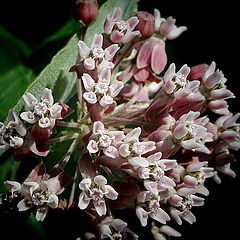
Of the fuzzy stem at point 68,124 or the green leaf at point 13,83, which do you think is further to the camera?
the green leaf at point 13,83

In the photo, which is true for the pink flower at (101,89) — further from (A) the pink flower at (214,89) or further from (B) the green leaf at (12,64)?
(B) the green leaf at (12,64)

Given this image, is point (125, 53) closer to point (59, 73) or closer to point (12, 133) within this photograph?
point (59, 73)

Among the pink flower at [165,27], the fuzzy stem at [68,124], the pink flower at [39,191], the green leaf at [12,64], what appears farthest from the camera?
the green leaf at [12,64]

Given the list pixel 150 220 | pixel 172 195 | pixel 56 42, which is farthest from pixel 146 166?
pixel 56 42

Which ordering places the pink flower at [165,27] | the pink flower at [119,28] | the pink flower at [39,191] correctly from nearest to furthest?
the pink flower at [39,191] → the pink flower at [119,28] → the pink flower at [165,27]

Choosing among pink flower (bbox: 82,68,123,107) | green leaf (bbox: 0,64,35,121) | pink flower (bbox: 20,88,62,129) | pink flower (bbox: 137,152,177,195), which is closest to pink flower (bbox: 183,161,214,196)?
pink flower (bbox: 137,152,177,195)

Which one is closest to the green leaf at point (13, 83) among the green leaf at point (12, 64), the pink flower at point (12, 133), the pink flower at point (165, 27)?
the green leaf at point (12, 64)

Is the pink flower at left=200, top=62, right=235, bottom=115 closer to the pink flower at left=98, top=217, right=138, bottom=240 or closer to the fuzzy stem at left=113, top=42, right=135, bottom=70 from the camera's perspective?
the fuzzy stem at left=113, top=42, right=135, bottom=70
